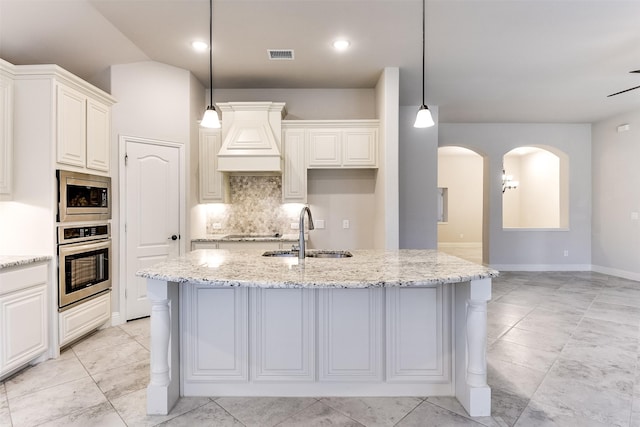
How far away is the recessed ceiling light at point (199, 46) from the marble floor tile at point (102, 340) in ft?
9.89

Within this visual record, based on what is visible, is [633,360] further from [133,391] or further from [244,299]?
[133,391]

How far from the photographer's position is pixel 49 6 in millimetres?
2695

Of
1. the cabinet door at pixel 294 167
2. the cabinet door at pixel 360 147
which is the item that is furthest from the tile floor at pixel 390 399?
the cabinet door at pixel 360 147

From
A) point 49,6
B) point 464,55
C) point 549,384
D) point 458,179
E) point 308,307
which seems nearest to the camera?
point 308,307

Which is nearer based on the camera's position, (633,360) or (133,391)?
(133,391)

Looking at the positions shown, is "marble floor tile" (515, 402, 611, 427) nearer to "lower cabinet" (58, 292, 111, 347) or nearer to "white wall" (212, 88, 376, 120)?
"lower cabinet" (58, 292, 111, 347)

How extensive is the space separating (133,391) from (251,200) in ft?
9.07

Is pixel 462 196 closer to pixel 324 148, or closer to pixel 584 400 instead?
pixel 324 148

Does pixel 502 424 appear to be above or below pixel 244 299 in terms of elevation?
below

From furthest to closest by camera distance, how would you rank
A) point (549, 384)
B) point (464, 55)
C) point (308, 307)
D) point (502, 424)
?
point (464, 55), point (549, 384), point (308, 307), point (502, 424)

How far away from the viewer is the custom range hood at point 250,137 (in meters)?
4.08

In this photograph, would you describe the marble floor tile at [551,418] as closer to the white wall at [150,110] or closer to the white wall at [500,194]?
the white wall at [150,110]

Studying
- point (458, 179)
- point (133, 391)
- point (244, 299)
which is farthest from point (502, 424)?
point (458, 179)

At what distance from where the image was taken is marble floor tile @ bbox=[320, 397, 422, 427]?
195 centimetres
